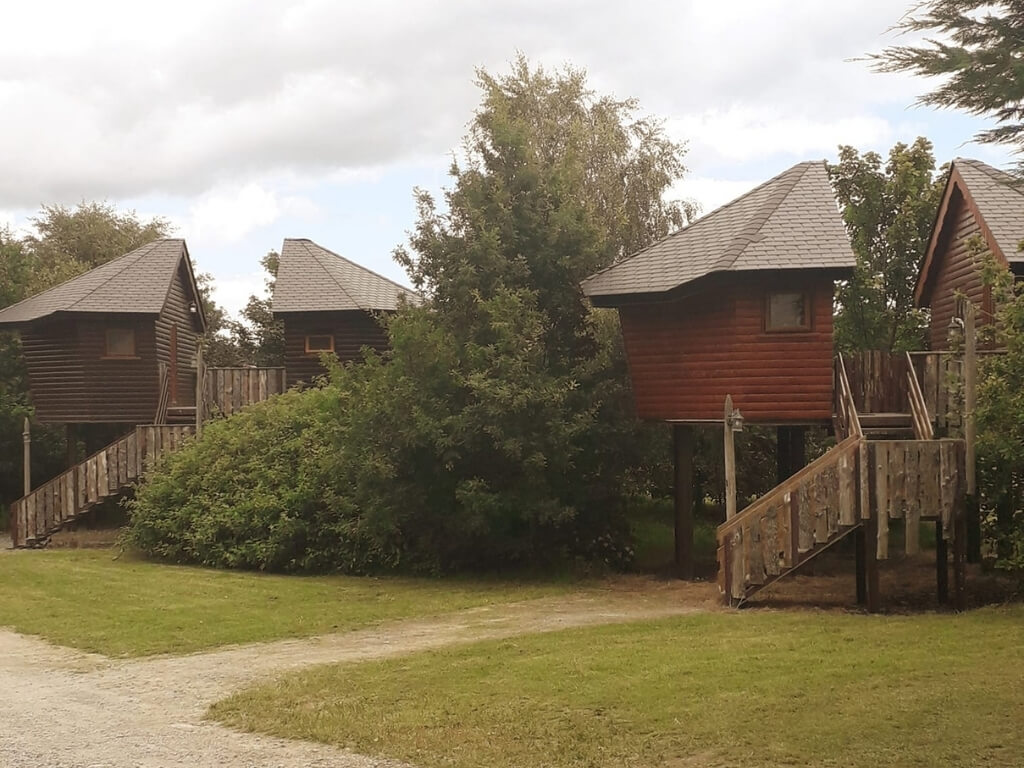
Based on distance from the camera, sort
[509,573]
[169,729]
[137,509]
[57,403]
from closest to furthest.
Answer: [169,729]
[509,573]
[137,509]
[57,403]

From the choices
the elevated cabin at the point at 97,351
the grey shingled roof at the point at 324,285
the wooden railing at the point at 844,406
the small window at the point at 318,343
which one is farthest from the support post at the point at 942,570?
the elevated cabin at the point at 97,351

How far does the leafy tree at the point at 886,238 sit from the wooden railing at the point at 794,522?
1411cm

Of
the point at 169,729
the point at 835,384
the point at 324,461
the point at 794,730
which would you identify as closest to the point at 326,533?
the point at 324,461

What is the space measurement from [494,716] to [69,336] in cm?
2785

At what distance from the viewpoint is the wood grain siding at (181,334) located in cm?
3584

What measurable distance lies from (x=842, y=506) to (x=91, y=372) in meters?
25.0

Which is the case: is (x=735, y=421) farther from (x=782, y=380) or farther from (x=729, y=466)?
(x=782, y=380)

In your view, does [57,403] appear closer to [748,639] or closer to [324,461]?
[324,461]

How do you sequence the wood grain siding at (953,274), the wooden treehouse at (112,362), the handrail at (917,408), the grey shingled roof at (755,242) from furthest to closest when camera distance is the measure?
the wooden treehouse at (112,362) < the wood grain siding at (953,274) < the grey shingled roof at (755,242) < the handrail at (917,408)

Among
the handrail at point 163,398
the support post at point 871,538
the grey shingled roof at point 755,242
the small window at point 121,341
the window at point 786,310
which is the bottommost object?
the support post at point 871,538

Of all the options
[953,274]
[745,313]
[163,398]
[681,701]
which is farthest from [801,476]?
[163,398]

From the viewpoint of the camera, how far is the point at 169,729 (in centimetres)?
1096

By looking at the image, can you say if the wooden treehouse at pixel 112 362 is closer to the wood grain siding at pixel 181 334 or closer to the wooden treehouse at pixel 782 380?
the wood grain siding at pixel 181 334

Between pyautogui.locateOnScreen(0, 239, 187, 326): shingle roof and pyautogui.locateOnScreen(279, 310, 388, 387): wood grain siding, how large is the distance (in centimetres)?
438
